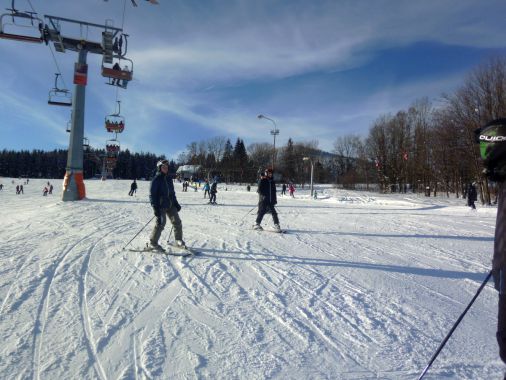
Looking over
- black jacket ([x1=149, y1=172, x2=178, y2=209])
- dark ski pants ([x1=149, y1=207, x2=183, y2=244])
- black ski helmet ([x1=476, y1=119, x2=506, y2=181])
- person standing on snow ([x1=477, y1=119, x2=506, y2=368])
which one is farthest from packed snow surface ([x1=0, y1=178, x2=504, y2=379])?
black ski helmet ([x1=476, y1=119, x2=506, y2=181])

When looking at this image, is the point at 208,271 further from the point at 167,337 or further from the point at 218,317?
the point at 167,337

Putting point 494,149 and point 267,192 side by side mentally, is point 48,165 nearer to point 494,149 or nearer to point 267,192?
point 267,192

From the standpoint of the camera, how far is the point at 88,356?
2.90 m

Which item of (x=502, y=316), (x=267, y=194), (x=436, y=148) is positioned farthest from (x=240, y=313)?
(x=436, y=148)

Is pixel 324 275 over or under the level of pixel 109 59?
under

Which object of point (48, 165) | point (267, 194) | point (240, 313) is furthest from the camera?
point (48, 165)

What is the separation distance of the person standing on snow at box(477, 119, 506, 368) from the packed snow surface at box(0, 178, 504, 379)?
1203 millimetres

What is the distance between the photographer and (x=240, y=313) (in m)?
3.89

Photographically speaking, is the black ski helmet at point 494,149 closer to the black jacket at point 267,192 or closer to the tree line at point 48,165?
the black jacket at point 267,192

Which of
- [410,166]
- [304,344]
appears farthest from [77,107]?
[410,166]

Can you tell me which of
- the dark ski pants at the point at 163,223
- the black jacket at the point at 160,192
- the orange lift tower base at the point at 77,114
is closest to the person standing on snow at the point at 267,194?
the dark ski pants at the point at 163,223

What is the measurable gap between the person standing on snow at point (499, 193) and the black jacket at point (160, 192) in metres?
5.67

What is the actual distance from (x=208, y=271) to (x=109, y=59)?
1844 cm

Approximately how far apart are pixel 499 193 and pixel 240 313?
2.96 metres
